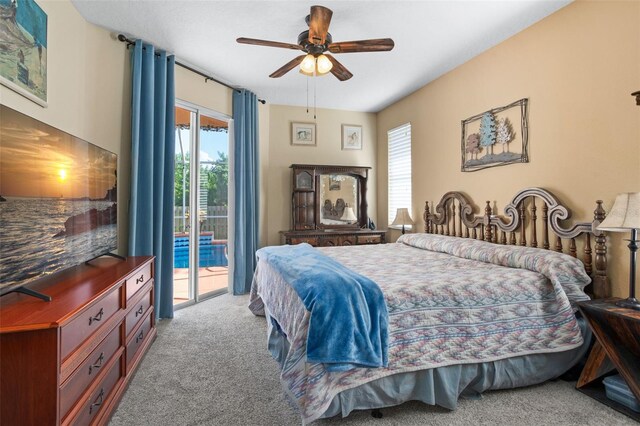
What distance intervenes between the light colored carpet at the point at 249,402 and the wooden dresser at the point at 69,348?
19 centimetres

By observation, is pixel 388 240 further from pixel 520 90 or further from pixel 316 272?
pixel 316 272

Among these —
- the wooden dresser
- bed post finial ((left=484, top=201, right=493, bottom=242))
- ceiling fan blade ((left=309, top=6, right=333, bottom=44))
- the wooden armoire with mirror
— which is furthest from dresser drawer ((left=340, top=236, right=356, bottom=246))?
the wooden dresser

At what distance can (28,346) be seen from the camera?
117cm

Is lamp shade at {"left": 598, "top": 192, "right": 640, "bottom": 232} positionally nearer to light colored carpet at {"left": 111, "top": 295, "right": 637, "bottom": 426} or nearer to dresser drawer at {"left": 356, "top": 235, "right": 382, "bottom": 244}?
light colored carpet at {"left": 111, "top": 295, "right": 637, "bottom": 426}

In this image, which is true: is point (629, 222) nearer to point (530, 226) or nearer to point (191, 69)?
point (530, 226)

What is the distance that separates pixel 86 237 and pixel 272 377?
1.49 meters

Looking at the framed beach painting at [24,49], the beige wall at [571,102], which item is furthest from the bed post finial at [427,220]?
the framed beach painting at [24,49]

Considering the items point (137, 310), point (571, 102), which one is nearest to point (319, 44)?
→ point (571, 102)

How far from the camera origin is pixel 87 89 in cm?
268

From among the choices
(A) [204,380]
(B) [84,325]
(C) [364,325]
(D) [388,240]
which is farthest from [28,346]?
(D) [388,240]

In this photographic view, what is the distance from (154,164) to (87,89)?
80 centimetres

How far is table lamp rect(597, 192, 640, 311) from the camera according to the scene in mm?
1811

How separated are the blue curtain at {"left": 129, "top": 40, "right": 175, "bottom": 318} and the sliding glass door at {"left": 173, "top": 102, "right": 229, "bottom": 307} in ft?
1.24

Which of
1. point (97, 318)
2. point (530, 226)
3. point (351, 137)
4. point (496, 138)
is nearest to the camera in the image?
point (97, 318)
